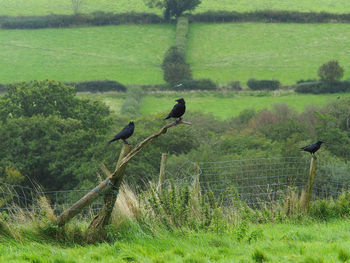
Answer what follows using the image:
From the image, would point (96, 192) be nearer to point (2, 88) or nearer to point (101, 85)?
point (101, 85)

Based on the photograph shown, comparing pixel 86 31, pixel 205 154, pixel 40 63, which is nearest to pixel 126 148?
pixel 205 154

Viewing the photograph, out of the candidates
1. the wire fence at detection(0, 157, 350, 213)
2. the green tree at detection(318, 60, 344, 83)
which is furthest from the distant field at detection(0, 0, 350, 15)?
the wire fence at detection(0, 157, 350, 213)

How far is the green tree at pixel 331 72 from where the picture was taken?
71938 mm

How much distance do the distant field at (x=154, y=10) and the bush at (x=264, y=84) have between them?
88.2 feet

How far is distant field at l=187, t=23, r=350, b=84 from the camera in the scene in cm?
7856

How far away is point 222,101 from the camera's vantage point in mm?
69125

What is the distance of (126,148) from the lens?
725 centimetres

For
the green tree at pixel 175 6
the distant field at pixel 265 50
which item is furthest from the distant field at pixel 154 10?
the distant field at pixel 265 50

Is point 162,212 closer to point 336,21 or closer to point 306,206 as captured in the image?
point 306,206

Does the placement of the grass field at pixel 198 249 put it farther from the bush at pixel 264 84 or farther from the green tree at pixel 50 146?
the bush at pixel 264 84

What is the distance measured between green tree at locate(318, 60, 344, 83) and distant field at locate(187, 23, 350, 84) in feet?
6.71

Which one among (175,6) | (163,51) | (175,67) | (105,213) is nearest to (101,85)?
(175,67)

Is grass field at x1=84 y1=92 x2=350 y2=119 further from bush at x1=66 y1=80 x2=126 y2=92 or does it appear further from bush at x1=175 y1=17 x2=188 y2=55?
bush at x1=175 y1=17 x2=188 y2=55

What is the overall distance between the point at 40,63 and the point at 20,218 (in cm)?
7962
